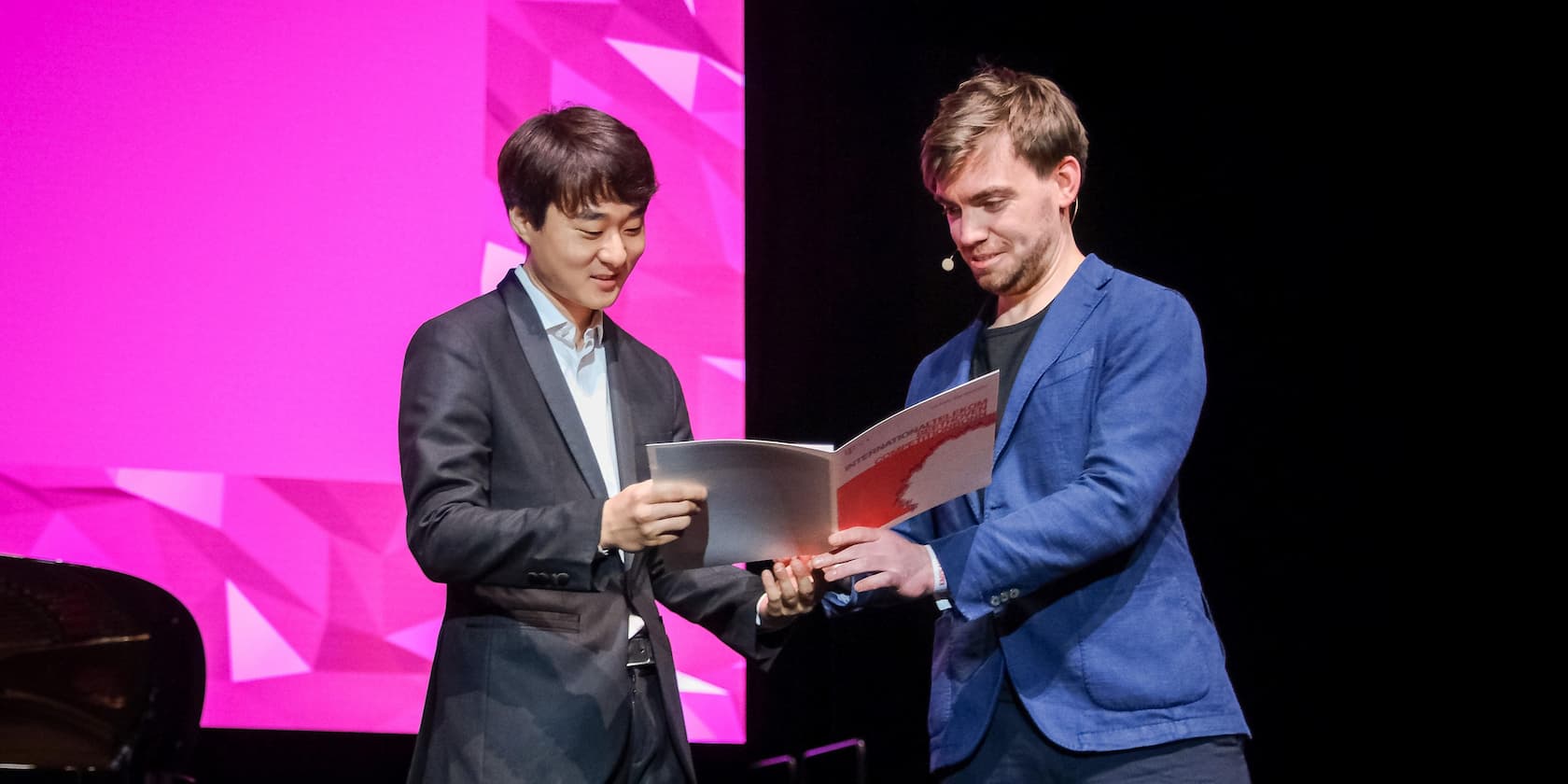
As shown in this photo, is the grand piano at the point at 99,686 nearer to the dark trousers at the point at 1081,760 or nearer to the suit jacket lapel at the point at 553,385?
the suit jacket lapel at the point at 553,385

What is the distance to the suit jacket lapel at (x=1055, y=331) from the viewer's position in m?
1.77

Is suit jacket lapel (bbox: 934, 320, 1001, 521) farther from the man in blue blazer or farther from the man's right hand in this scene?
the man's right hand

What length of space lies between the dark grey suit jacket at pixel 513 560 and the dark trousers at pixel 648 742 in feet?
0.05

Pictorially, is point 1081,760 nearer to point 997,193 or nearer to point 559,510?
point 559,510

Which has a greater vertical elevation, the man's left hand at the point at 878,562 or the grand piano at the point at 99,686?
the man's left hand at the point at 878,562

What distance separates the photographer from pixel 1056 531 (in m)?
1.61

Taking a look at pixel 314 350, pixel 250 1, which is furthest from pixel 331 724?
pixel 250 1

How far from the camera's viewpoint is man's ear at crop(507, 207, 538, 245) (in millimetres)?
1919

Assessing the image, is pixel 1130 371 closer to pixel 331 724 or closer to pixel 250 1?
pixel 331 724

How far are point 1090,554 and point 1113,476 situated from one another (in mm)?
108

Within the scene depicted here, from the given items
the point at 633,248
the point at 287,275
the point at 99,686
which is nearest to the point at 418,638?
the point at 99,686

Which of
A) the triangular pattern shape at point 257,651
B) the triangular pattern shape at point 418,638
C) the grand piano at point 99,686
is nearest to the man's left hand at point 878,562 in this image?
the grand piano at point 99,686

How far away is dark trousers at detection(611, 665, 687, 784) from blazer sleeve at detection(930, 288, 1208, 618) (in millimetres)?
445

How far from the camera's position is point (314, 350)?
2.62 m
